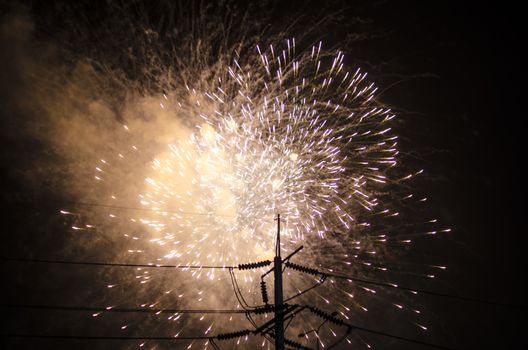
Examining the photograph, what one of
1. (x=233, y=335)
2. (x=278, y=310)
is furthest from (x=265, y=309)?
(x=233, y=335)

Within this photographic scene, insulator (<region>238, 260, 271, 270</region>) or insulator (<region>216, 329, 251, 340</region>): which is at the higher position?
insulator (<region>238, 260, 271, 270</region>)

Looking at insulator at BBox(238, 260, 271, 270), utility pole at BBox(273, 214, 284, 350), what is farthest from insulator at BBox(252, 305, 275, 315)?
insulator at BBox(238, 260, 271, 270)

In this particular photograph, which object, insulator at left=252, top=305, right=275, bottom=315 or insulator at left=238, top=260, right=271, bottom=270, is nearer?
insulator at left=252, top=305, right=275, bottom=315

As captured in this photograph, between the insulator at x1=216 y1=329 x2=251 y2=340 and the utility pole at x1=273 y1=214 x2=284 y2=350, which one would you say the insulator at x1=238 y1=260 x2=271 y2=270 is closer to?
the utility pole at x1=273 y1=214 x2=284 y2=350

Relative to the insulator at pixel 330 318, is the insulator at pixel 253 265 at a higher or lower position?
higher

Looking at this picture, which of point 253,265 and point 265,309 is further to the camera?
point 253,265

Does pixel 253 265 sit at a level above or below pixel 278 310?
above

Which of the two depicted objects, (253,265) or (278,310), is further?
(253,265)

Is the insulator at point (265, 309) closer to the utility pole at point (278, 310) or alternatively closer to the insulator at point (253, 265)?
the utility pole at point (278, 310)

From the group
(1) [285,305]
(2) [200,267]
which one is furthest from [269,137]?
(1) [285,305]

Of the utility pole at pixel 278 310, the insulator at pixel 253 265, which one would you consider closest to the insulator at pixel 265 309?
the utility pole at pixel 278 310

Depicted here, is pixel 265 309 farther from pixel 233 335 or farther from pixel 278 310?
pixel 233 335

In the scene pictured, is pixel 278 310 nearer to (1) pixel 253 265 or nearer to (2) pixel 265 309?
(2) pixel 265 309

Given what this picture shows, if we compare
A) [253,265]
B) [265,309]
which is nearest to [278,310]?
[265,309]
